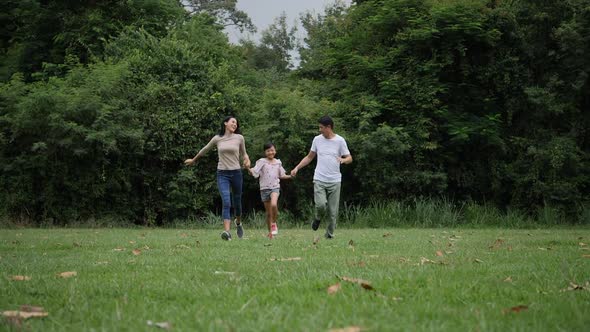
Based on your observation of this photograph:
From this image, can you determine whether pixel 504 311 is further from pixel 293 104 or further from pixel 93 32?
pixel 93 32

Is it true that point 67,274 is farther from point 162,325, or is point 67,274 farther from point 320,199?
point 320,199

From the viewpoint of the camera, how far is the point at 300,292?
3.69 meters

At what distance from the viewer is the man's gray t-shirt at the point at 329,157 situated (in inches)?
388

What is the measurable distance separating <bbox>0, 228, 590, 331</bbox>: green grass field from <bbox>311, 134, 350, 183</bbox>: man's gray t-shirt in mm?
3646

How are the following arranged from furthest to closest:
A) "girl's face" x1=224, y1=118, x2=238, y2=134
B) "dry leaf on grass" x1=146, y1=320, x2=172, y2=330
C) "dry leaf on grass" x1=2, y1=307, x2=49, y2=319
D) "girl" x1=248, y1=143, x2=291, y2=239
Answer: "girl" x1=248, y1=143, x2=291, y2=239 → "girl's face" x1=224, y1=118, x2=238, y2=134 → "dry leaf on grass" x1=2, y1=307, x2=49, y2=319 → "dry leaf on grass" x1=146, y1=320, x2=172, y2=330

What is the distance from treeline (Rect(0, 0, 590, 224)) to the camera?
1753 centimetres

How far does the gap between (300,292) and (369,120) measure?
15.1 m

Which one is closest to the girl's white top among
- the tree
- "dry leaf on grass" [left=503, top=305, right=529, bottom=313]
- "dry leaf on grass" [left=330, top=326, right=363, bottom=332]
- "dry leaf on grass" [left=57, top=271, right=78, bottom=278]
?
"dry leaf on grass" [left=57, top=271, right=78, bottom=278]

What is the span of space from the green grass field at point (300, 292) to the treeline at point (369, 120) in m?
12.0

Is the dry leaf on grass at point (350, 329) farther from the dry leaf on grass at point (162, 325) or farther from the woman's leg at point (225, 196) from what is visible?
the woman's leg at point (225, 196)

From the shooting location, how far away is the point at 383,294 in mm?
3609

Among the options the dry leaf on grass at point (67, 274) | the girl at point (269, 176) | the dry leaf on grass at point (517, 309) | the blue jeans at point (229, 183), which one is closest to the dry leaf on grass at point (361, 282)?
the dry leaf on grass at point (517, 309)

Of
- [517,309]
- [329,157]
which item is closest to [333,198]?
[329,157]

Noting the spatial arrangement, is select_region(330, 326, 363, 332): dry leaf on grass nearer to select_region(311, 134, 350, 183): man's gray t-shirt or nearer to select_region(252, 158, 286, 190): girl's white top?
select_region(311, 134, 350, 183): man's gray t-shirt
